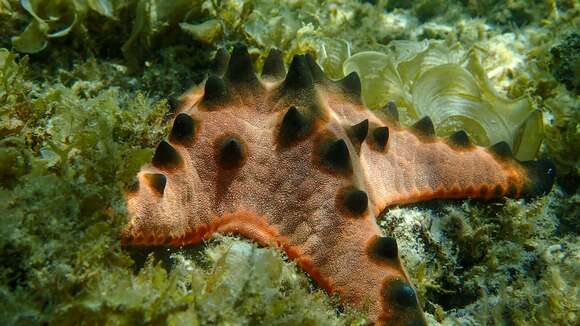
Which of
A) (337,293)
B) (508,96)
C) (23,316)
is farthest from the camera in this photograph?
(508,96)

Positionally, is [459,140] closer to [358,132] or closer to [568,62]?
[358,132]

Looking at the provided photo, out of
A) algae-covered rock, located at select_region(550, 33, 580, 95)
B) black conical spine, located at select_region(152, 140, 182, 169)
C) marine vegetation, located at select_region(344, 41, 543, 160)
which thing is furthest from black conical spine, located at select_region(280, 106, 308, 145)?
algae-covered rock, located at select_region(550, 33, 580, 95)

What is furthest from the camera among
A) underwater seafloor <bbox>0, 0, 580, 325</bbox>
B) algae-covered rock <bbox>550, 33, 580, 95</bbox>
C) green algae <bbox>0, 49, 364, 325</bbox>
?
algae-covered rock <bbox>550, 33, 580, 95</bbox>

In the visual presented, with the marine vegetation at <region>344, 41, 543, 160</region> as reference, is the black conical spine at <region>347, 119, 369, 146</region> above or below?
above

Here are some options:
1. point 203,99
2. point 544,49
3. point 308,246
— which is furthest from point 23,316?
point 544,49

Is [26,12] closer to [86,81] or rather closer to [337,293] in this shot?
[86,81]

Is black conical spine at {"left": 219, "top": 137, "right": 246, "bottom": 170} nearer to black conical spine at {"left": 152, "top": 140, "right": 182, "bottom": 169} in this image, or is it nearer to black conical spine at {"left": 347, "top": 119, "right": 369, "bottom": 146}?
black conical spine at {"left": 152, "top": 140, "right": 182, "bottom": 169}
